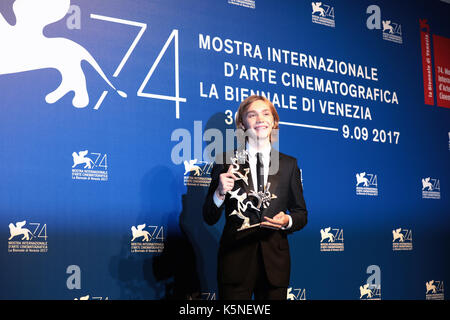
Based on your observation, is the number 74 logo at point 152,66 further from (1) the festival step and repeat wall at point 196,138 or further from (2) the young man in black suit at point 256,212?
(2) the young man in black suit at point 256,212

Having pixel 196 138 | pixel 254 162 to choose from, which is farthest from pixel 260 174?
pixel 196 138

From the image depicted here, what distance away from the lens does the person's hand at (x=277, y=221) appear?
2.86 m

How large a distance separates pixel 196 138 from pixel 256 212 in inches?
44.8

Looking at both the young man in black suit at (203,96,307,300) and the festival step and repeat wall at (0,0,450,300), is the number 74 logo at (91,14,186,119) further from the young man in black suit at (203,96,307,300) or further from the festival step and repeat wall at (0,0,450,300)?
the young man in black suit at (203,96,307,300)

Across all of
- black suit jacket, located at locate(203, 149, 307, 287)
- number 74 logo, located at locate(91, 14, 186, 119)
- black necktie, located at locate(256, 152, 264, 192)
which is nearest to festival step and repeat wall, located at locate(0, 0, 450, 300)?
number 74 logo, located at locate(91, 14, 186, 119)

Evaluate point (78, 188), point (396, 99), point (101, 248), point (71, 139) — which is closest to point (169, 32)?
point (71, 139)

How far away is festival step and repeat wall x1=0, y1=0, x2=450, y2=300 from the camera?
3355 mm

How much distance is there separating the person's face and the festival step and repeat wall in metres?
0.87

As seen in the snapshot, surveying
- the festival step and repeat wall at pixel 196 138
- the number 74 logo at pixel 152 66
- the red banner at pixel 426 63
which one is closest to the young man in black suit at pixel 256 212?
the festival step and repeat wall at pixel 196 138

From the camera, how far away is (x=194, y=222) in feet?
12.6

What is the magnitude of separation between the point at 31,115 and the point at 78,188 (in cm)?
55

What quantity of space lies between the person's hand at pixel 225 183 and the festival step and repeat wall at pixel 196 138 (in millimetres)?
885

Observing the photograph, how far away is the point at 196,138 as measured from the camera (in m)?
3.93

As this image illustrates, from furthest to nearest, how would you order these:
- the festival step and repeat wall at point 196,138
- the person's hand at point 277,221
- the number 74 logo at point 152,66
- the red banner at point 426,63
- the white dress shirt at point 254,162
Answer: the red banner at point 426,63 → the number 74 logo at point 152,66 → the festival step and repeat wall at point 196,138 → the white dress shirt at point 254,162 → the person's hand at point 277,221
